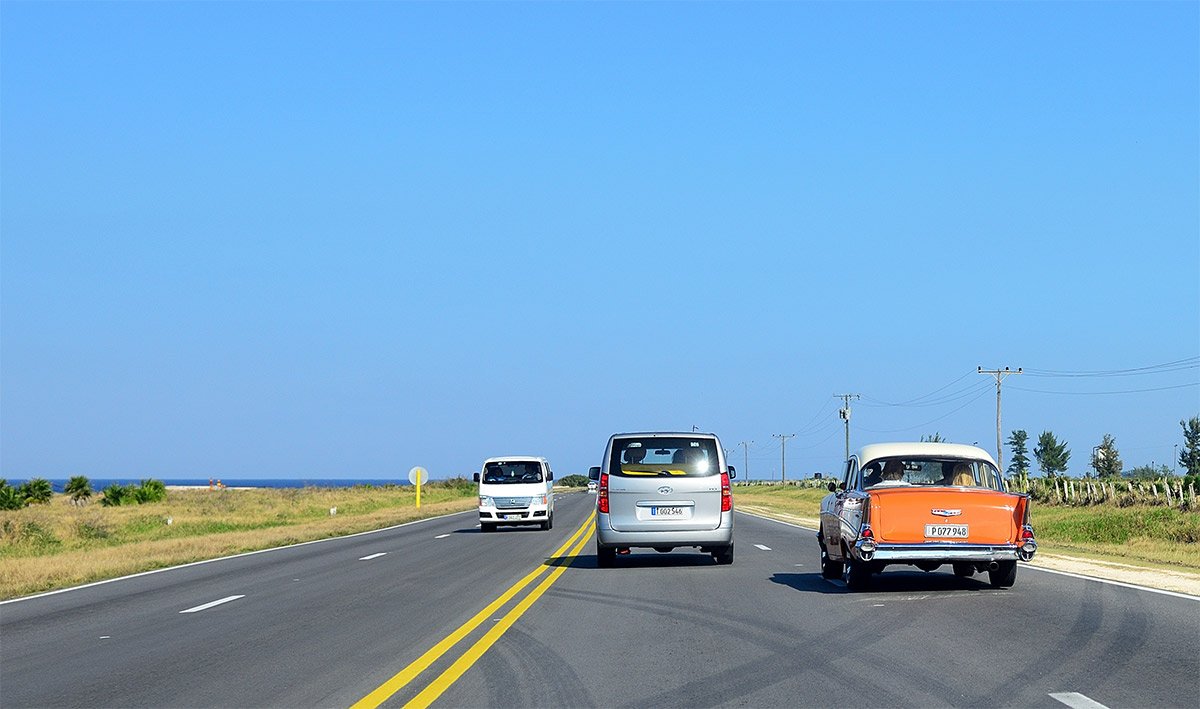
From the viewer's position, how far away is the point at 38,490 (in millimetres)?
71688

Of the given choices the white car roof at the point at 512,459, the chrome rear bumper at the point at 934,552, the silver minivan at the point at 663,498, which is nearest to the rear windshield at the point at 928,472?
the chrome rear bumper at the point at 934,552

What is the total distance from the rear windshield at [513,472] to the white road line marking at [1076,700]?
91.9 ft

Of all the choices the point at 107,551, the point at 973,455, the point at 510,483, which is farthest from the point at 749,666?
the point at 510,483

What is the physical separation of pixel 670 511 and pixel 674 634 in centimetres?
850

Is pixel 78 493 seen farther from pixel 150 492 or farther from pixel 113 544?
pixel 113 544

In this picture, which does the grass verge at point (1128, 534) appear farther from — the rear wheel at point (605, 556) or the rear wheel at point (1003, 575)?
the rear wheel at point (605, 556)

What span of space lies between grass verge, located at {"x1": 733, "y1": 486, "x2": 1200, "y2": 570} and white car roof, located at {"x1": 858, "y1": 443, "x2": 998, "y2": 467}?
713cm

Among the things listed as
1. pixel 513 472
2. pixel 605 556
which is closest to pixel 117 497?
pixel 513 472

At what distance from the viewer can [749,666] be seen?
10633mm

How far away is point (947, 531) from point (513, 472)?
2242 cm

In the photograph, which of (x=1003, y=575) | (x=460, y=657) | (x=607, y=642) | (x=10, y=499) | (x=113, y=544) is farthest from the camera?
(x=10, y=499)

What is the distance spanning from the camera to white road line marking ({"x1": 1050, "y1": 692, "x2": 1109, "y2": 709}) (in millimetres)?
8617

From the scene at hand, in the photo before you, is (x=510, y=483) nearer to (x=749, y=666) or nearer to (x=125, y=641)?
(x=125, y=641)

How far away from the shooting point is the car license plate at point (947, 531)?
51.0 feet
